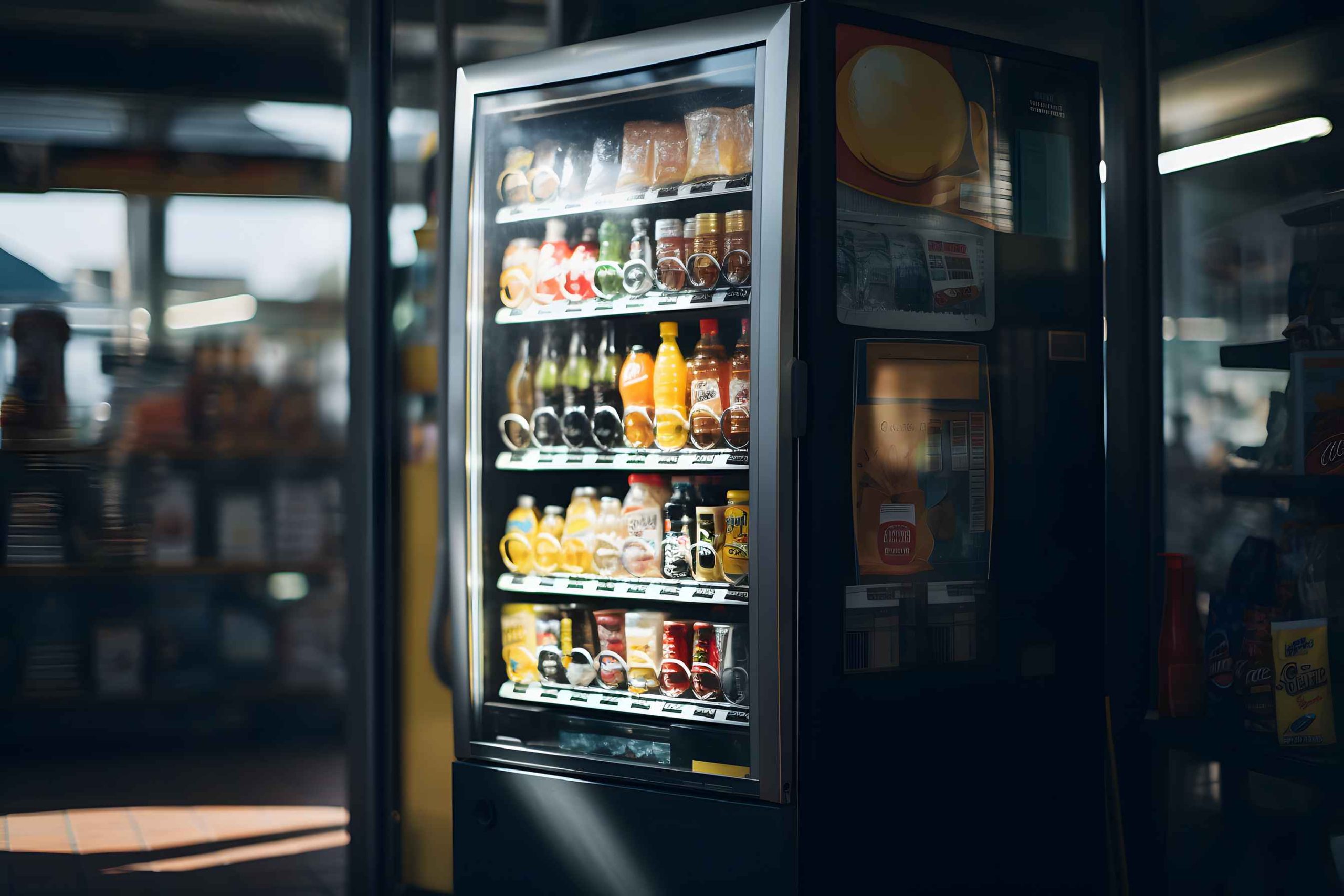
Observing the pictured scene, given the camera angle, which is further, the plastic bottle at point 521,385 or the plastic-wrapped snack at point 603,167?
the plastic bottle at point 521,385

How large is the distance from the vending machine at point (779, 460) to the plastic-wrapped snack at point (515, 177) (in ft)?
0.05

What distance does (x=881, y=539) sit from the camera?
218 centimetres

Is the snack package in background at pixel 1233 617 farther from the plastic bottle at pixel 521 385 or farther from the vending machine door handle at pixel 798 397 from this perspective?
the plastic bottle at pixel 521 385

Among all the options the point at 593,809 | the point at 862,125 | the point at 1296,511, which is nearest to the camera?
the point at 862,125

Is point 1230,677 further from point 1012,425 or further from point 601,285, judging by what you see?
point 601,285

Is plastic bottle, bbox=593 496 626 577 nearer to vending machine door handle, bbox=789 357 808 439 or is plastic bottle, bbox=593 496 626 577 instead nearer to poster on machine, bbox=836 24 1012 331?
vending machine door handle, bbox=789 357 808 439

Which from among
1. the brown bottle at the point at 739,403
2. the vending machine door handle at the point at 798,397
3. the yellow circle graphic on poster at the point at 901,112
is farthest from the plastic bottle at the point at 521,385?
the yellow circle graphic on poster at the point at 901,112

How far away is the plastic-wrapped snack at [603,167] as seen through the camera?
254cm

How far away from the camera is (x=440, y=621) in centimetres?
318

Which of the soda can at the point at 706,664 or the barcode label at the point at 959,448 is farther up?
the barcode label at the point at 959,448

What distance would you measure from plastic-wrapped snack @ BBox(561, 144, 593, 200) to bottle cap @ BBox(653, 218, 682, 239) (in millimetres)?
230

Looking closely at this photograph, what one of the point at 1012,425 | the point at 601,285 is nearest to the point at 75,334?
the point at 601,285

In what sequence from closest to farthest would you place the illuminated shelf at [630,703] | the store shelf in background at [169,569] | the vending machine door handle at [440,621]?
the illuminated shelf at [630,703] → the vending machine door handle at [440,621] → the store shelf in background at [169,569]

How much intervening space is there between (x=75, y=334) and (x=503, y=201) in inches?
73.3
